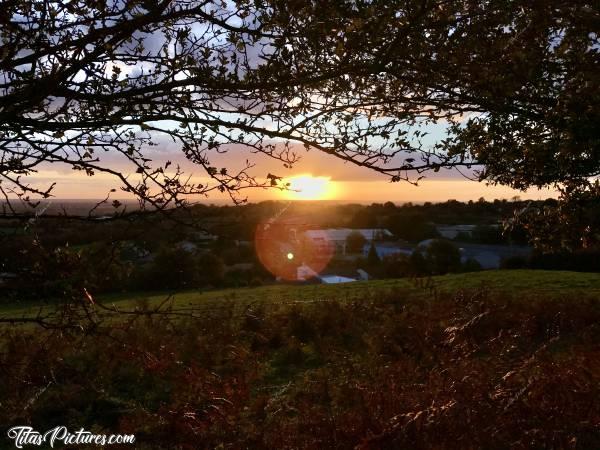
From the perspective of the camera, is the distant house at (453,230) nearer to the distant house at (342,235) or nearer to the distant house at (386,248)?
the distant house at (386,248)

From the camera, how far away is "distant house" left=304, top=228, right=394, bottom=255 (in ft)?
218

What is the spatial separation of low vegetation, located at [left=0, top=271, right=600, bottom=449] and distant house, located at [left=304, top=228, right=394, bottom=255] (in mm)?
52305

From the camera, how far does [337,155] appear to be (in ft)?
11.9

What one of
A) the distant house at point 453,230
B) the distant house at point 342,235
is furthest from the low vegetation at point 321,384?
the distant house at point 342,235

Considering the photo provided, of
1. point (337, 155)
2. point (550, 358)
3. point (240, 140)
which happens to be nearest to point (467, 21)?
point (337, 155)

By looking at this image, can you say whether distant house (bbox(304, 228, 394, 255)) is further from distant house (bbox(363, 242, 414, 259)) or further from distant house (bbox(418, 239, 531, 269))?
distant house (bbox(418, 239, 531, 269))

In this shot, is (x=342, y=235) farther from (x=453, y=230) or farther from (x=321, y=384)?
(x=321, y=384)

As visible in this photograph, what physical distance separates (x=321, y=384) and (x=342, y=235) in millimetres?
63322

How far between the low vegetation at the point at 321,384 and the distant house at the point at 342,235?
172 feet

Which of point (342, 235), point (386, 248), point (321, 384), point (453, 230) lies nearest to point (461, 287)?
point (321, 384)

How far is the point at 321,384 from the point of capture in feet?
27.3

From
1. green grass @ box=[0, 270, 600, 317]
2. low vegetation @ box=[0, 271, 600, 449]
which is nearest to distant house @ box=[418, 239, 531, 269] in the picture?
green grass @ box=[0, 270, 600, 317]

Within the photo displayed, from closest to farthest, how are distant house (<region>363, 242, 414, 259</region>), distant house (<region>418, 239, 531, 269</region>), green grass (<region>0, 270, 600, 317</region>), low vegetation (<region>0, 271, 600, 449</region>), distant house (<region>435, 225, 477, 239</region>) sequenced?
low vegetation (<region>0, 271, 600, 449</region>)
green grass (<region>0, 270, 600, 317</region>)
distant house (<region>418, 239, 531, 269</region>)
distant house (<region>363, 242, 414, 259</region>)
distant house (<region>435, 225, 477, 239</region>)

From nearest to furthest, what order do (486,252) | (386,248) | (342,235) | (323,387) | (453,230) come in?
(323,387), (486,252), (386,248), (453,230), (342,235)
